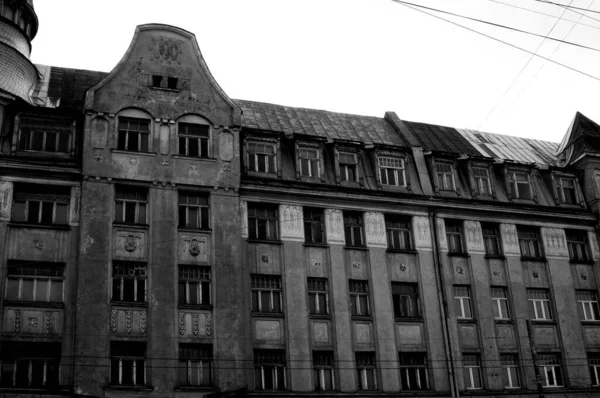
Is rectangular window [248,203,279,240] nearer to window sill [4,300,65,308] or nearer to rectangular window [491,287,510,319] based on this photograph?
window sill [4,300,65,308]

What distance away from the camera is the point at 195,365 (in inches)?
1182

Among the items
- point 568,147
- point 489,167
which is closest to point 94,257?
point 489,167

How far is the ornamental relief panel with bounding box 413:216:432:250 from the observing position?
3603cm

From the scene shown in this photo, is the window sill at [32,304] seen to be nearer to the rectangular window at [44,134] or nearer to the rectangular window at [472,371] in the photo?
the rectangular window at [44,134]

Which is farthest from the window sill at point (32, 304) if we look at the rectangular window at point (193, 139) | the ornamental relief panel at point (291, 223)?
the ornamental relief panel at point (291, 223)

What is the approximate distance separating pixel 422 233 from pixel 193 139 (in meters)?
11.5

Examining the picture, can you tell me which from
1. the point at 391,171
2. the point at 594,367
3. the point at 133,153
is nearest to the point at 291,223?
the point at 391,171

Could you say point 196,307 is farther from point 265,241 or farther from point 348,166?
point 348,166

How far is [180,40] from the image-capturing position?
35.1 m

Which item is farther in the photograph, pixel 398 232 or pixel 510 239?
pixel 510 239

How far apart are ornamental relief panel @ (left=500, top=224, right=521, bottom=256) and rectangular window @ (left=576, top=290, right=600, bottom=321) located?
13.1 feet

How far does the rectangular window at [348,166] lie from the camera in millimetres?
36719

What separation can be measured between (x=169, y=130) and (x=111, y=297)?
25.5 feet

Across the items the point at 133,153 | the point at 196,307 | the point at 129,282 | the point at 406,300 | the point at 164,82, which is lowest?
the point at 196,307
